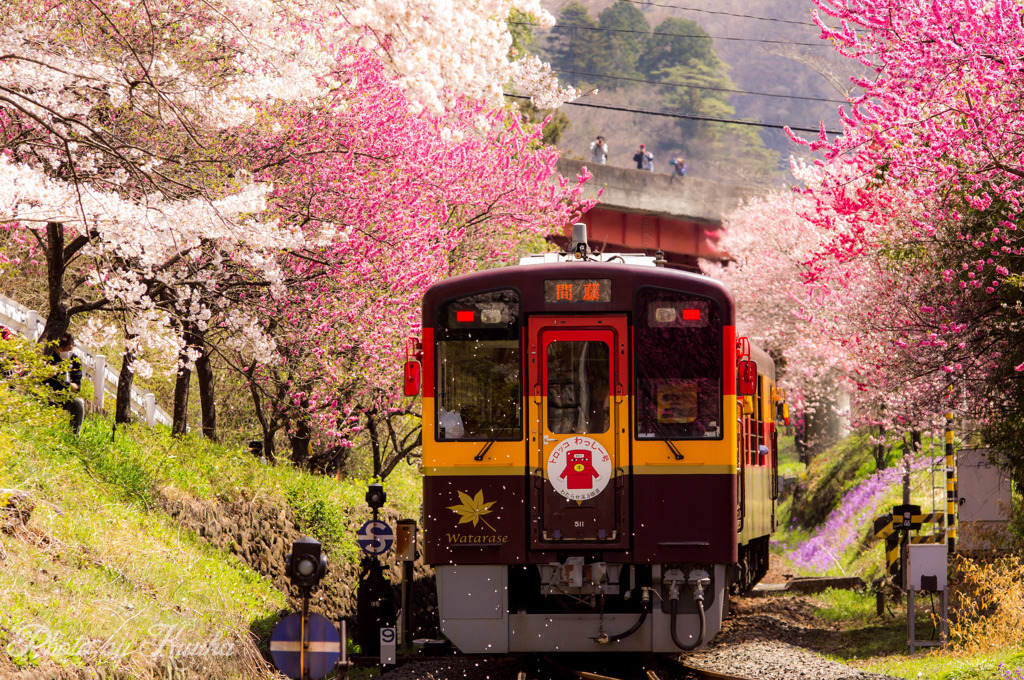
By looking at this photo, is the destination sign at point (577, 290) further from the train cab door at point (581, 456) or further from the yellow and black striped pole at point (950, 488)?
the yellow and black striped pole at point (950, 488)

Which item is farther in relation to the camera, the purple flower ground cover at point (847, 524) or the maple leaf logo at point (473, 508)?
the purple flower ground cover at point (847, 524)

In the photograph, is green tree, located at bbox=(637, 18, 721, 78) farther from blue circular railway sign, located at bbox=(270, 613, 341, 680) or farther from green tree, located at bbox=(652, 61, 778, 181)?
blue circular railway sign, located at bbox=(270, 613, 341, 680)

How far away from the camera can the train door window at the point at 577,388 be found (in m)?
9.43

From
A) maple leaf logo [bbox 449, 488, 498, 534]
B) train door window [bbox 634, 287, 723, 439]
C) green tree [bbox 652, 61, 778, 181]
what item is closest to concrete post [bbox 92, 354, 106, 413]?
maple leaf logo [bbox 449, 488, 498, 534]

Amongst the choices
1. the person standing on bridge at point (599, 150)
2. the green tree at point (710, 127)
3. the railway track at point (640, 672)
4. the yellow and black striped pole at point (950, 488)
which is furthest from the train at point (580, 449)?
the green tree at point (710, 127)

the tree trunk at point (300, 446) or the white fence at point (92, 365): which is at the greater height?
the white fence at point (92, 365)

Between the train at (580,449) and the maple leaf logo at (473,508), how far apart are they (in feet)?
0.04

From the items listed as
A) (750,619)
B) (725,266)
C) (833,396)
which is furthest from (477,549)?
(725,266)

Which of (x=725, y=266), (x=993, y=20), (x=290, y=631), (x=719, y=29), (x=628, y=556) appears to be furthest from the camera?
(x=719, y=29)

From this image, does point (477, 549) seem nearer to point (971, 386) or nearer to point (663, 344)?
point (663, 344)

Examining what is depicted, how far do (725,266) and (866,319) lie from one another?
89.9ft

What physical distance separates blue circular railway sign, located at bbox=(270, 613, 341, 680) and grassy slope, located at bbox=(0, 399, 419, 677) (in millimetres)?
1609

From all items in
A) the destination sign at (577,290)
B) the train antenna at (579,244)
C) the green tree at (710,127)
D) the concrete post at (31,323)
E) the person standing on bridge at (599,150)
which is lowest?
the destination sign at (577,290)

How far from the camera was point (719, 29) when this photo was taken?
143375mm
